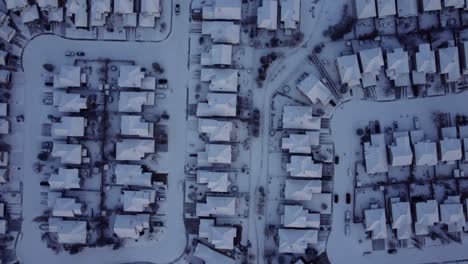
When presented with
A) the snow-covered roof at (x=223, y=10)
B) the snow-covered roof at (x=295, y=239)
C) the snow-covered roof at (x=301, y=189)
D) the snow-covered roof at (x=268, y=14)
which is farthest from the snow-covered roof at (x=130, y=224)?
the snow-covered roof at (x=268, y=14)

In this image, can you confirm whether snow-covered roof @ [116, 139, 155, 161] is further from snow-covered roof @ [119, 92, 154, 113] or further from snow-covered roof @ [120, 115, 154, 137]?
snow-covered roof @ [119, 92, 154, 113]

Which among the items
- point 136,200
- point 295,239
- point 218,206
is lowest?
point 295,239

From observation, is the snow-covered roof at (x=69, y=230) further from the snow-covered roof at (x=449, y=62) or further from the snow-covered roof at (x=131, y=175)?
the snow-covered roof at (x=449, y=62)

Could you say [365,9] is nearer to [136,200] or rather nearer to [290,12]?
[290,12]

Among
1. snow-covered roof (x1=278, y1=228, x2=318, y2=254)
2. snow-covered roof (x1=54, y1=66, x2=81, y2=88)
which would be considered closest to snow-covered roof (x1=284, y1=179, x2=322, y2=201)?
snow-covered roof (x1=278, y1=228, x2=318, y2=254)

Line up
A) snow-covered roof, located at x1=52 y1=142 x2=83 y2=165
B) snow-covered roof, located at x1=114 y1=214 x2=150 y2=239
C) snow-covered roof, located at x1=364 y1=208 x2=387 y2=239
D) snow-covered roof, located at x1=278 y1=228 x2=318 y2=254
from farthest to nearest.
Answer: snow-covered roof, located at x1=52 y1=142 x2=83 y2=165 < snow-covered roof, located at x1=114 y1=214 x2=150 y2=239 < snow-covered roof, located at x1=364 y1=208 x2=387 y2=239 < snow-covered roof, located at x1=278 y1=228 x2=318 y2=254

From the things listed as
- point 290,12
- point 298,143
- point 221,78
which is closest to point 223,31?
point 221,78
